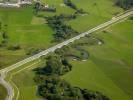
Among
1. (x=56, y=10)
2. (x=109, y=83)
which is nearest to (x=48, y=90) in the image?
(x=109, y=83)

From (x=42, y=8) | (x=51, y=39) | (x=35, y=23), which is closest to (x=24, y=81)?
(x=51, y=39)

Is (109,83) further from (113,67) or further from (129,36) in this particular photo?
(129,36)

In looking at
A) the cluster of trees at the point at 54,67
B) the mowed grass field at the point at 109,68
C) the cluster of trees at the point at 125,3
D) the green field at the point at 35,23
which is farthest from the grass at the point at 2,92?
the cluster of trees at the point at 125,3

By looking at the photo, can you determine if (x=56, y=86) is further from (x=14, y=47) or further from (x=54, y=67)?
(x=14, y=47)

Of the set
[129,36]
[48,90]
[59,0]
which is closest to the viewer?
[48,90]

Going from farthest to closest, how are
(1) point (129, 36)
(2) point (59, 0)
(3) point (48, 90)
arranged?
1. (2) point (59, 0)
2. (1) point (129, 36)
3. (3) point (48, 90)

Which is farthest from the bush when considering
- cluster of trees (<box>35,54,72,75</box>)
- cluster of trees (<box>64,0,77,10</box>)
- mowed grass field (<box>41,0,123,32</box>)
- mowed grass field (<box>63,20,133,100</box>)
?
cluster of trees (<box>64,0,77,10</box>)
